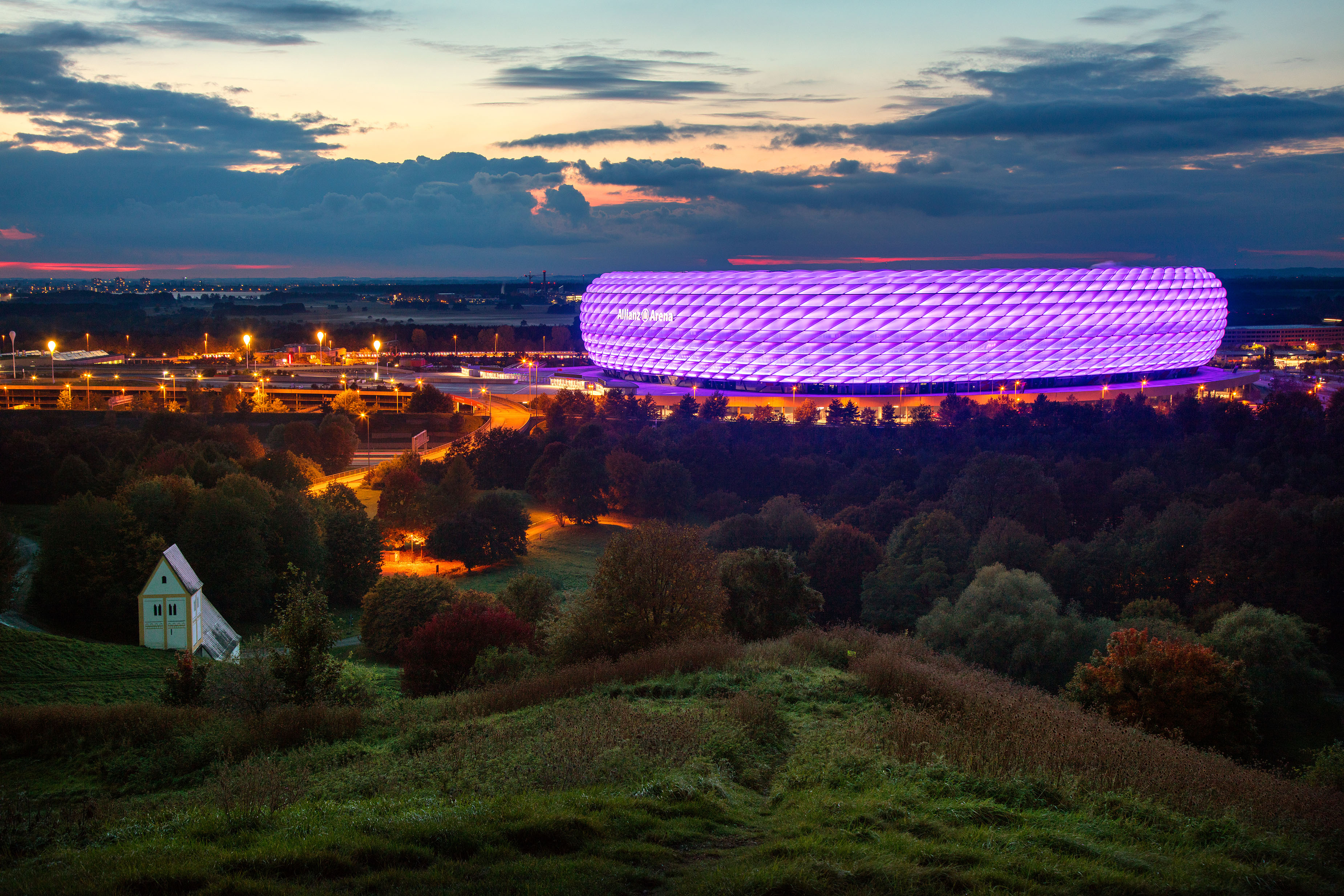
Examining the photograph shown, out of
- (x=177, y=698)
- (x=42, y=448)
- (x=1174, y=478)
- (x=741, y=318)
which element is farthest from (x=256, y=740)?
(x=741, y=318)

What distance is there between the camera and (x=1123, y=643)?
13375 mm

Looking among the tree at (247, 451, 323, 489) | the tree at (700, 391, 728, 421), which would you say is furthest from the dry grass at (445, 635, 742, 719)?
the tree at (700, 391, 728, 421)

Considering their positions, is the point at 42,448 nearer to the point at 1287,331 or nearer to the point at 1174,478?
the point at 1174,478

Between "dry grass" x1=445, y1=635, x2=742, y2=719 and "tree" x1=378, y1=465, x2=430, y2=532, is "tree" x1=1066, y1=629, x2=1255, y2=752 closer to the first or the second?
"dry grass" x1=445, y1=635, x2=742, y2=719

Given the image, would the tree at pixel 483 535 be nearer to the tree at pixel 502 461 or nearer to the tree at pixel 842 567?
the tree at pixel 502 461

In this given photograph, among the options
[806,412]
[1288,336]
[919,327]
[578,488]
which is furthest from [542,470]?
[1288,336]

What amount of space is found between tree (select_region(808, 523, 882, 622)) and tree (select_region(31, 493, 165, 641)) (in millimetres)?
19326

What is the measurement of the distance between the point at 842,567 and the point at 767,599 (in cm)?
1142

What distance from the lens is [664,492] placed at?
136 feet

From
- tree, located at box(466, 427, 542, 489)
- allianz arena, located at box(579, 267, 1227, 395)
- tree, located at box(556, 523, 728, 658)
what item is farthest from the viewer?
allianz arena, located at box(579, 267, 1227, 395)

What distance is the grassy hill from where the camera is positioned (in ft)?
17.6

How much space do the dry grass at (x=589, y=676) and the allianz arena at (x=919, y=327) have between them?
55.0 metres

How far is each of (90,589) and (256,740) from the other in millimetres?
17963

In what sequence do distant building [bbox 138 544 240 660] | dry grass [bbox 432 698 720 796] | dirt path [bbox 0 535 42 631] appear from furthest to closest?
dirt path [bbox 0 535 42 631]
distant building [bbox 138 544 240 660]
dry grass [bbox 432 698 720 796]
